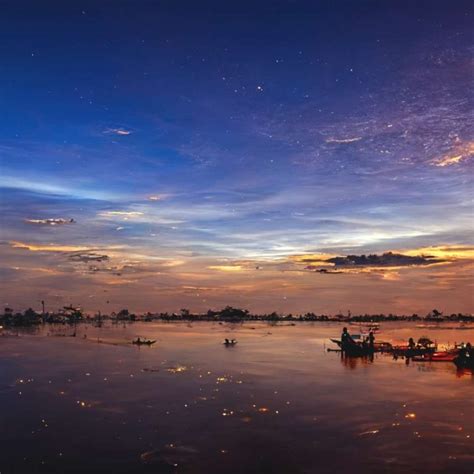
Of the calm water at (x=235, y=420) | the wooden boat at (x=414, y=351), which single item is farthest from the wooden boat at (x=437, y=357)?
the calm water at (x=235, y=420)

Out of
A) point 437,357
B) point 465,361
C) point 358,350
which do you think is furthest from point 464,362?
point 358,350

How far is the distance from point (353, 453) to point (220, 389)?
2073 centimetres

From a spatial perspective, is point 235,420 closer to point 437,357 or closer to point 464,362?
point 464,362

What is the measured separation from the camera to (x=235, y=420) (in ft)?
107

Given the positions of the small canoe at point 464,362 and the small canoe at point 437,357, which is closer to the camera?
the small canoe at point 464,362

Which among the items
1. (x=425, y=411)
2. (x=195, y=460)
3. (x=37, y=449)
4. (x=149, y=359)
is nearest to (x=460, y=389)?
Answer: (x=425, y=411)

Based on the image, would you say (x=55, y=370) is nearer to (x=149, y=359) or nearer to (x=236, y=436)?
(x=149, y=359)

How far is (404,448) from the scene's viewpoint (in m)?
26.8

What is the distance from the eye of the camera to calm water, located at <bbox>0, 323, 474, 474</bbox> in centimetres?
2447

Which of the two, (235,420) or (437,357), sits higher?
(235,420)

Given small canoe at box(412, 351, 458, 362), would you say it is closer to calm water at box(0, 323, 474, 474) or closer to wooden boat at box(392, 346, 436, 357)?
wooden boat at box(392, 346, 436, 357)

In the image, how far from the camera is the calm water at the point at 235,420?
2447 centimetres

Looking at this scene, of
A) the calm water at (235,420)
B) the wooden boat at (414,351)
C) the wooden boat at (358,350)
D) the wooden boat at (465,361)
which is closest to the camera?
the calm water at (235,420)

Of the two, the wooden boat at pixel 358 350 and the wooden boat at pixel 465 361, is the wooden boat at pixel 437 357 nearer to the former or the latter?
the wooden boat at pixel 465 361
